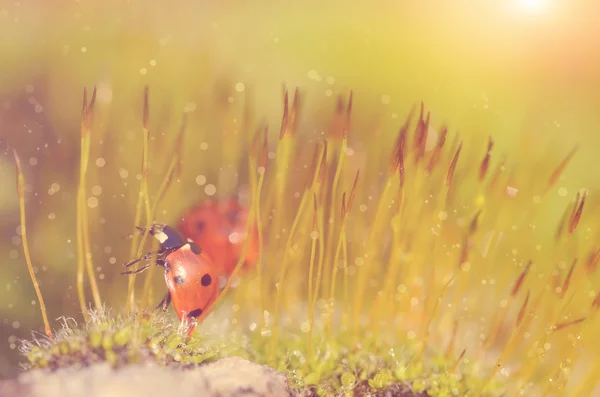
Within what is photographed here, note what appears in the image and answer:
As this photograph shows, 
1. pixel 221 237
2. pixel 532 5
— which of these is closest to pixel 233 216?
pixel 221 237

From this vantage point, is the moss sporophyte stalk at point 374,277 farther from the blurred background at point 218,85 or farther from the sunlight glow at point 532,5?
the sunlight glow at point 532,5

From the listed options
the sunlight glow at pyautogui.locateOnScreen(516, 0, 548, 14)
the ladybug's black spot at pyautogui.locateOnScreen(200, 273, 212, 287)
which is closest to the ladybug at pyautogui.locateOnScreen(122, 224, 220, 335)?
the ladybug's black spot at pyautogui.locateOnScreen(200, 273, 212, 287)

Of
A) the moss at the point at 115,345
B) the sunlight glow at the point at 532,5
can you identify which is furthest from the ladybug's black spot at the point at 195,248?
the sunlight glow at the point at 532,5

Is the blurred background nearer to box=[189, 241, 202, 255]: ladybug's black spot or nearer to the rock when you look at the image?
box=[189, 241, 202, 255]: ladybug's black spot

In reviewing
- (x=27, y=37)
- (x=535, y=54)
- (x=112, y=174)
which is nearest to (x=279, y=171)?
(x=112, y=174)

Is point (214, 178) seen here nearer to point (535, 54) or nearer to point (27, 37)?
point (27, 37)
